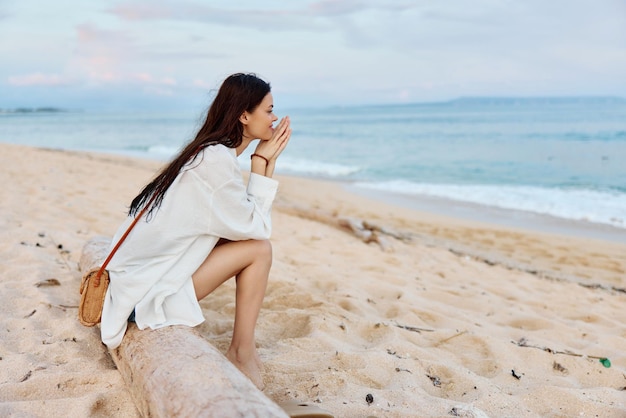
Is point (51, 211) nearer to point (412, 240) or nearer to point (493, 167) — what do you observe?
point (412, 240)

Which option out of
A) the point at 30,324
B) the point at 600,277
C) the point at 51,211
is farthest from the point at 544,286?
the point at 51,211

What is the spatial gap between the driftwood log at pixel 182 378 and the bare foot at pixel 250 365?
0.39m

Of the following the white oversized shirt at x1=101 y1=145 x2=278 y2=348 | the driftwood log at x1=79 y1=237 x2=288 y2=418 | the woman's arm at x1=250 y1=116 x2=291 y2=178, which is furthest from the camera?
the woman's arm at x1=250 y1=116 x2=291 y2=178

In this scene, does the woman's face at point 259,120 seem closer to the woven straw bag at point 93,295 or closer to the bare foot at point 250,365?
the woven straw bag at point 93,295

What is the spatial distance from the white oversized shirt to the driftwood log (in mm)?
96

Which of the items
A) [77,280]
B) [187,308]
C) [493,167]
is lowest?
[493,167]

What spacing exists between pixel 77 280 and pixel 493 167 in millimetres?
16298

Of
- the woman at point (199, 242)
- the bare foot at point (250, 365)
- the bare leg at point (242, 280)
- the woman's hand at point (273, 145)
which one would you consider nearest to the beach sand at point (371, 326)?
the bare foot at point (250, 365)

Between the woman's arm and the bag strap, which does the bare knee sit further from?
the bag strap

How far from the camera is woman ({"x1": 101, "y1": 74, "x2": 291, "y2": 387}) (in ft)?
8.39

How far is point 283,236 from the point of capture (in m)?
6.24

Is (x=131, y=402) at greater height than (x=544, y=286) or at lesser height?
greater

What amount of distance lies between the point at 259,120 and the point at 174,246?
80 centimetres

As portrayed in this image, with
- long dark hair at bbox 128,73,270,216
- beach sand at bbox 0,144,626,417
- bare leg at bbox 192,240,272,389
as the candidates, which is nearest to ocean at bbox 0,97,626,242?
long dark hair at bbox 128,73,270,216
